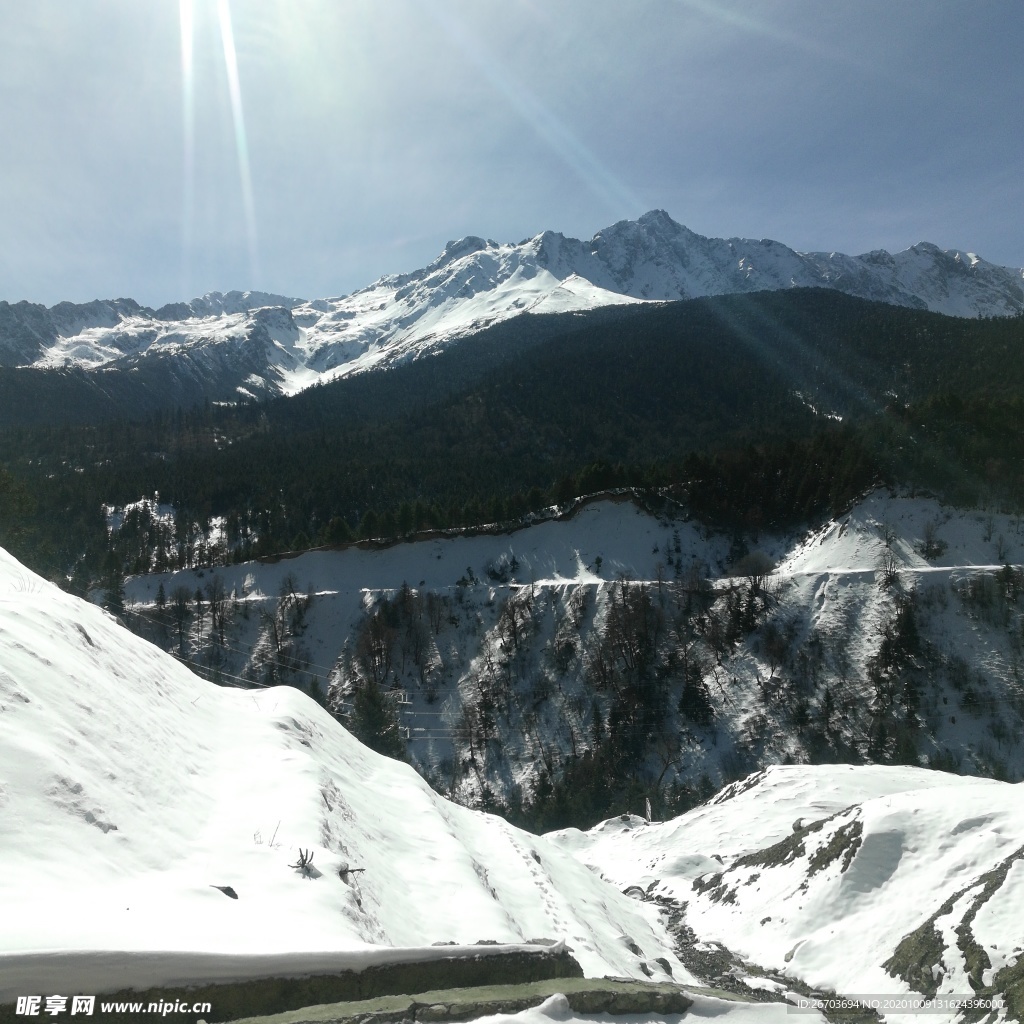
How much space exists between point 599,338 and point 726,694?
164m

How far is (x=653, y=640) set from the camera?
5041 cm

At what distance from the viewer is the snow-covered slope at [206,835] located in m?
6.27

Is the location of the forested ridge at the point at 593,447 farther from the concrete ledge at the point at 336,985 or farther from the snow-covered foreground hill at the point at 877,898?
the concrete ledge at the point at 336,985

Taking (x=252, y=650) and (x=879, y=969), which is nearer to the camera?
(x=879, y=969)

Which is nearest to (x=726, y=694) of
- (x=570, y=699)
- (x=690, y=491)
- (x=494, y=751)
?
(x=570, y=699)

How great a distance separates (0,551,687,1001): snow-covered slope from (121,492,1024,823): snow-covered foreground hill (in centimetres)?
2659

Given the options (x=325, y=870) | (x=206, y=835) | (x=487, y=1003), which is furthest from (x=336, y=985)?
(x=206, y=835)

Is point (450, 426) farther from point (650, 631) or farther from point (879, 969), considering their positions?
point (879, 969)

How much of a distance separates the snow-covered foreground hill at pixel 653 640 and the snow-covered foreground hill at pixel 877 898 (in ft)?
63.7

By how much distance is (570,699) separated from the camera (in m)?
48.2

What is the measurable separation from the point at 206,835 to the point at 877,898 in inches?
506

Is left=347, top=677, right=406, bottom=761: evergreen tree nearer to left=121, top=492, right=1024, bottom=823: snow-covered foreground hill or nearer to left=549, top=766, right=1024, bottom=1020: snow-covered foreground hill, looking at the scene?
left=121, top=492, right=1024, bottom=823: snow-covered foreground hill

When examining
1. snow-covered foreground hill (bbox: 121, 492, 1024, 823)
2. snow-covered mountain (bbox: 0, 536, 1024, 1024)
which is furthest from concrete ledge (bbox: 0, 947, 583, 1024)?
snow-covered foreground hill (bbox: 121, 492, 1024, 823)

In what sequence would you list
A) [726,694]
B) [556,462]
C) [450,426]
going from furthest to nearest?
[450,426] < [556,462] < [726,694]
